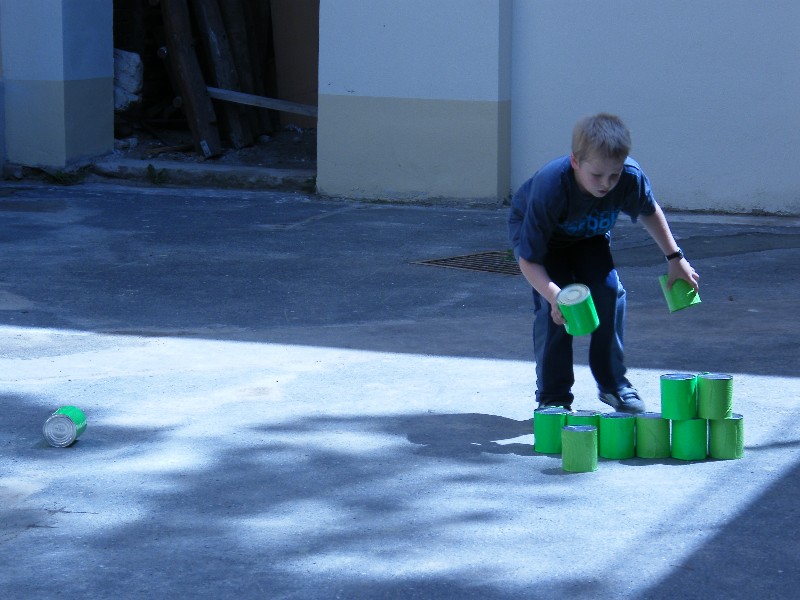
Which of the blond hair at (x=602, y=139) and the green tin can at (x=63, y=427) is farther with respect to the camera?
the green tin can at (x=63, y=427)

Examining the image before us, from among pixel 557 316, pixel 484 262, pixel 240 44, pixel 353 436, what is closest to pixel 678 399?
pixel 557 316

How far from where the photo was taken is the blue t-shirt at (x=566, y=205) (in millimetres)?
4562

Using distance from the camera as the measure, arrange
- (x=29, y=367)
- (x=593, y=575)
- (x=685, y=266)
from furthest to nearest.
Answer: (x=29, y=367) → (x=685, y=266) → (x=593, y=575)

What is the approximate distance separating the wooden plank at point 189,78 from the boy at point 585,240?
29.9 ft

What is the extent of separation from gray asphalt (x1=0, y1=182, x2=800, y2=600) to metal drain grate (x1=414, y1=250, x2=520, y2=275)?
0.52 ft

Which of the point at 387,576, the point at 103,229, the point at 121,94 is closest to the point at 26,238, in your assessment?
the point at 103,229

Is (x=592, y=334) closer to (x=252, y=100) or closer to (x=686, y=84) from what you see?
(x=686, y=84)

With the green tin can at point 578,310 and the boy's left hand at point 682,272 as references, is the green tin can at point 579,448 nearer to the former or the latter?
the green tin can at point 578,310

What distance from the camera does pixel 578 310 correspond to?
173 inches

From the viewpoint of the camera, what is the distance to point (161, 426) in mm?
5020

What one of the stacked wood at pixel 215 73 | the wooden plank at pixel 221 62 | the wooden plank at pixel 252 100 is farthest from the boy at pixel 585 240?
the wooden plank at pixel 221 62

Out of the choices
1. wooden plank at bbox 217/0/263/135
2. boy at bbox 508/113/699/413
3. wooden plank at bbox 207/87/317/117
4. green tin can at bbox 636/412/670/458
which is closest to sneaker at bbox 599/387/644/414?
boy at bbox 508/113/699/413

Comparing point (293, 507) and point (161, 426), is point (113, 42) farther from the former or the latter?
point (293, 507)

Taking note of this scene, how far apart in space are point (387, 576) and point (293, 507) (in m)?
0.67
